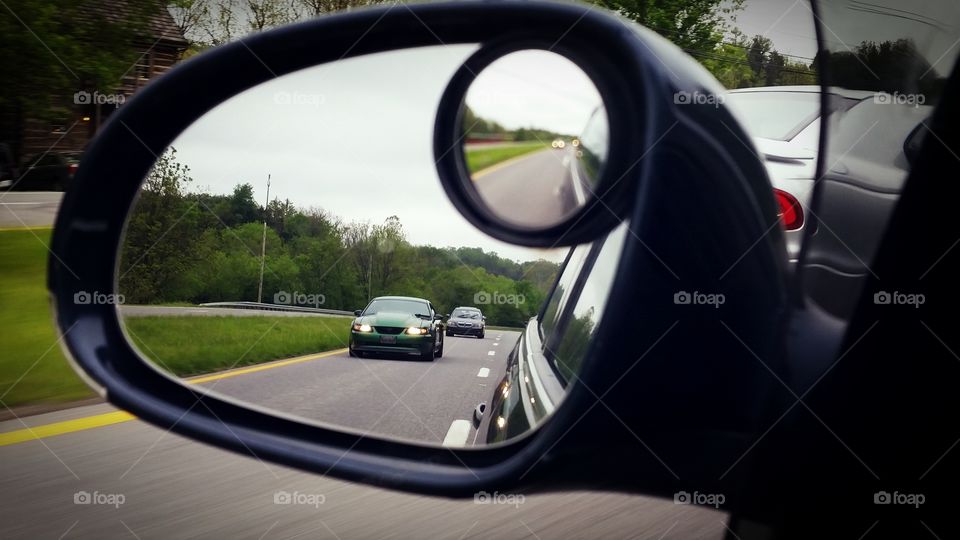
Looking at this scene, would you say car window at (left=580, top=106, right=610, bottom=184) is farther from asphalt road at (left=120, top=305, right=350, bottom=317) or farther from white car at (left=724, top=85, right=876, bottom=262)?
asphalt road at (left=120, top=305, right=350, bottom=317)

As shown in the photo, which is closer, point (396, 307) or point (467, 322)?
point (467, 322)

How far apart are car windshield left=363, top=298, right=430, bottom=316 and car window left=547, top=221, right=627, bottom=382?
290 millimetres

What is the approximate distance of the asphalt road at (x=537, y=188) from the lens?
1.23m

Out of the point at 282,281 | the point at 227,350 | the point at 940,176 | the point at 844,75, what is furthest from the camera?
the point at 227,350

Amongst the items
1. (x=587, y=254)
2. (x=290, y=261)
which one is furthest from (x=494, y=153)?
(x=290, y=261)

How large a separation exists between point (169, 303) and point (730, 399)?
2.54 meters

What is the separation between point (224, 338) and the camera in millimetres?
3027

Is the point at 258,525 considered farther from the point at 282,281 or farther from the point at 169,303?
the point at 282,281

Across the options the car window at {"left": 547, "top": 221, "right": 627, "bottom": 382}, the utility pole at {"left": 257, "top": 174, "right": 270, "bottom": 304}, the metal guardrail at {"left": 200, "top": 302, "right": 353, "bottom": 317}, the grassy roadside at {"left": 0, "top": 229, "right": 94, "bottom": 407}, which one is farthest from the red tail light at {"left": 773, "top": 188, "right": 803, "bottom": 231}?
the grassy roadside at {"left": 0, "top": 229, "right": 94, "bottom": 407}

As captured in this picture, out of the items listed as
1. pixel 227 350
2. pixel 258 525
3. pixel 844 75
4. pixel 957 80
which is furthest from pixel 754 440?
pixel 258 525

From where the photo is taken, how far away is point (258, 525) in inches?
136

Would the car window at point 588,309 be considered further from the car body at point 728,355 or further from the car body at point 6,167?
the car body at point 6,167

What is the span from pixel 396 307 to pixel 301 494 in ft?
8.03

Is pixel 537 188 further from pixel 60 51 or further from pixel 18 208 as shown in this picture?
pixel 60 51
